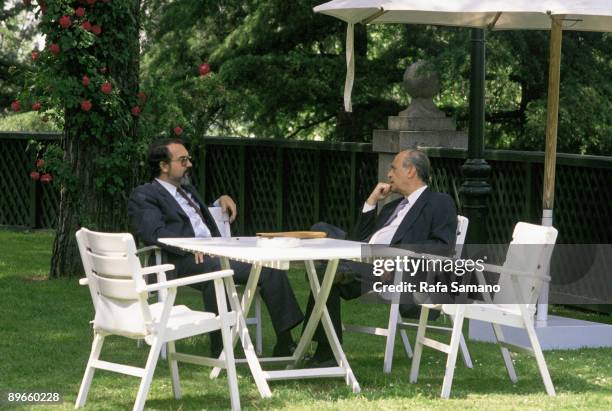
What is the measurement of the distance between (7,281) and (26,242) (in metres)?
3.73

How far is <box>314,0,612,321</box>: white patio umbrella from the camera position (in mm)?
7570

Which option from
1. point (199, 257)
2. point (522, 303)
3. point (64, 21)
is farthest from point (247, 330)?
point (64, 21)

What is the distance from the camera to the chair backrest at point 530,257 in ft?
22.5

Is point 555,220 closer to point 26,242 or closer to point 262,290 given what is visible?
point 262,290

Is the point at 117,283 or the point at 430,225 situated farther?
the point at 430,225

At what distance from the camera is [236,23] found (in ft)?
50.6

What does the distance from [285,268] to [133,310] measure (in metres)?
0.80

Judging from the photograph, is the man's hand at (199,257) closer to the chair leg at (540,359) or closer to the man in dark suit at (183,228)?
the man in dark suit at (183,228)

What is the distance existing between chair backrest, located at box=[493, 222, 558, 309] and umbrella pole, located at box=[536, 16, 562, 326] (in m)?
1.21

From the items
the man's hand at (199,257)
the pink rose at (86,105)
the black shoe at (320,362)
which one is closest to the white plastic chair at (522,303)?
the black shoe at (320,362)

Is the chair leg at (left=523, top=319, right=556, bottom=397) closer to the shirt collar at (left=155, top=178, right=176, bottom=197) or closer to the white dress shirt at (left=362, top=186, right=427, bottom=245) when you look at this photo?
the white dress shirt at (left=362, top=186, right=427, bottom=245)

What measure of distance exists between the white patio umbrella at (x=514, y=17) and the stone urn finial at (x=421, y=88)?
2315mm

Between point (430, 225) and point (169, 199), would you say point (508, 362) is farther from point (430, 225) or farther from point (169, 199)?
point (169, 199)

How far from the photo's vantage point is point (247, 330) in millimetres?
7094
